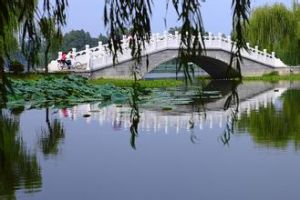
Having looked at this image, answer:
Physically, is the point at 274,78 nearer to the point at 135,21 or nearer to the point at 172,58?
the point at 172,58

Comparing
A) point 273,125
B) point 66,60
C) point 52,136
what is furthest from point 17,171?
point 66,60

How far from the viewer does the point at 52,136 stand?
9.77m

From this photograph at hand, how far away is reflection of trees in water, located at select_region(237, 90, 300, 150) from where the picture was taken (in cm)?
893

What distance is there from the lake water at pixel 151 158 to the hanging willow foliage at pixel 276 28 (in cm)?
2413

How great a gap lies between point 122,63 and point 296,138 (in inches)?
791

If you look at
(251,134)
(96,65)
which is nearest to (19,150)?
(251,134)

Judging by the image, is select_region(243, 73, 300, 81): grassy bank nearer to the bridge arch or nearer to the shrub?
the bridge arch

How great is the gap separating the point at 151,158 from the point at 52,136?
9.12ft

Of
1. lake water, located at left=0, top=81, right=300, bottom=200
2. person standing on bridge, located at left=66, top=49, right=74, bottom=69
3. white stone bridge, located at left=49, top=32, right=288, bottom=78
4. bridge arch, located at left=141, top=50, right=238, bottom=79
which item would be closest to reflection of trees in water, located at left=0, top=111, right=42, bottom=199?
lake water, located at left=0, top=81, right=300, bottom=200

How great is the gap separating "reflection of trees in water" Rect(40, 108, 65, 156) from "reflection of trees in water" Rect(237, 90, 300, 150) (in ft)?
9.68

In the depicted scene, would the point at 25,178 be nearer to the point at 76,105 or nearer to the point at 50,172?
the point at 50,172

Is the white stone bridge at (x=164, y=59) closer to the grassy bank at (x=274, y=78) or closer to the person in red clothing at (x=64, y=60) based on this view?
the person in red clothing at (x=64, y=60)

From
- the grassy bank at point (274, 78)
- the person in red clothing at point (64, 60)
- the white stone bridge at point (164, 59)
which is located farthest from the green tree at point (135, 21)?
the grassy bank at point (274, 78)

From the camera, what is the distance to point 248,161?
7.14 meters
